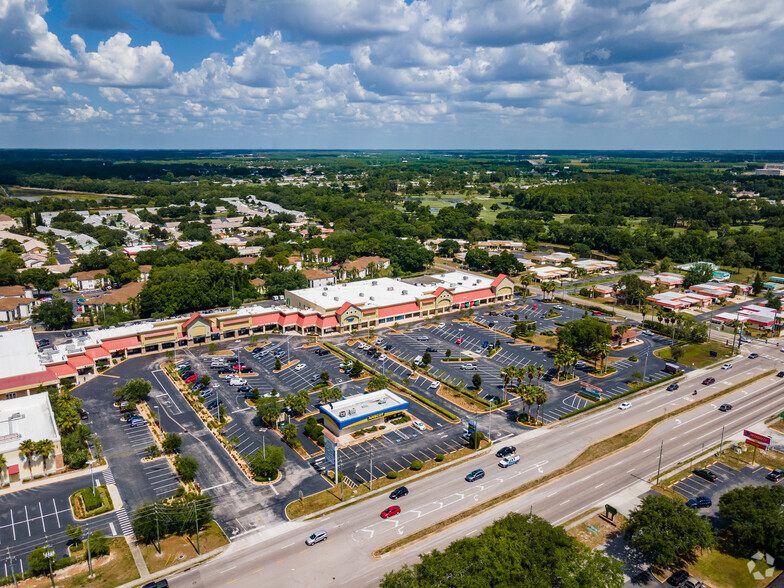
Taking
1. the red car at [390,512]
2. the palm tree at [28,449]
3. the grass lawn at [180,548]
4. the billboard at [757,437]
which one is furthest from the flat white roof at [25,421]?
the billboard at [757,437]

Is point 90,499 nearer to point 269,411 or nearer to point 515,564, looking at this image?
point 269,411

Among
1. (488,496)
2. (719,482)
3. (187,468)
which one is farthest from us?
(719,482)

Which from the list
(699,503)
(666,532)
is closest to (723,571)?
(666,532)

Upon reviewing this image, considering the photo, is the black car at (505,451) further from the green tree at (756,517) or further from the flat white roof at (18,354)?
the flat white roof at (18,354)

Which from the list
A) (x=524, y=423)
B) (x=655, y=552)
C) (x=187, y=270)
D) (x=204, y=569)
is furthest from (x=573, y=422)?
(x=187, y=270)

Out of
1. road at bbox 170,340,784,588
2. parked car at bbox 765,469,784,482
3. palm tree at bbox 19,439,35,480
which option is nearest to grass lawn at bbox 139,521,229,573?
road at bbox 170,340,784,588

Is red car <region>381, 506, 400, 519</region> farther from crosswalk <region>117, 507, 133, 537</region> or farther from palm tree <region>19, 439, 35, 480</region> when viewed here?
palm tree <region>19, 439, 35, 480</region>

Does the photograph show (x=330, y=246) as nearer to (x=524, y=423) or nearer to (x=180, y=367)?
(x=180, y=367)
